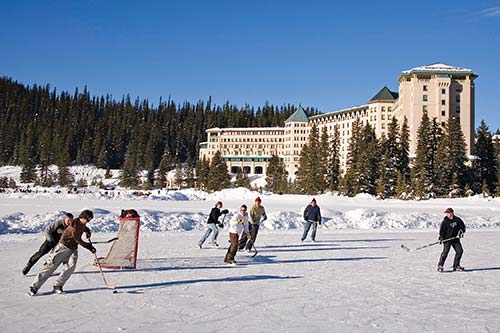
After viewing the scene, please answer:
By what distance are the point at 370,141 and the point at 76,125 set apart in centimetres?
12278

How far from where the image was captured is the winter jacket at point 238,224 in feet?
44.8

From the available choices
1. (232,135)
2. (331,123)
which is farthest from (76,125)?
(331,123)

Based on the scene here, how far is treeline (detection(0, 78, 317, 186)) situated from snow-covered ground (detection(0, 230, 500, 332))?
102 meters

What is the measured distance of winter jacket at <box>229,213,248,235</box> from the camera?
13.6 metres

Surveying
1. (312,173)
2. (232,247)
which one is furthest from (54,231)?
(312,173)

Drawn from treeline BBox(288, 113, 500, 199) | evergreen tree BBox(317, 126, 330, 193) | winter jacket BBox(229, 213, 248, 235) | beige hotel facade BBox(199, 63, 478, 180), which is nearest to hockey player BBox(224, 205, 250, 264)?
winter jacket BBox(229, 213, 248, 235)

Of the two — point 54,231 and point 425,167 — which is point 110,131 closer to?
point 425,167

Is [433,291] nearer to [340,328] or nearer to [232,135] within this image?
[340,328]

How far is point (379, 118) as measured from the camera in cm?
11306

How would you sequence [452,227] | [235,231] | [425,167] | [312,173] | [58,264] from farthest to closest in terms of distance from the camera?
[312,173], [425,167], [235,231], [452,227], [58,264]

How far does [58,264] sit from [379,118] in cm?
10948

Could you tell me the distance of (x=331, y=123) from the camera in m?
136

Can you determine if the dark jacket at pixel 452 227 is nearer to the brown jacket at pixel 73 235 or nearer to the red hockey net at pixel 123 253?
the red hockey net at pixel 123 253

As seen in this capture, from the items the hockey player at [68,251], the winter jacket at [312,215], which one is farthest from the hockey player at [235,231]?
the winter jacket at [312,215]
